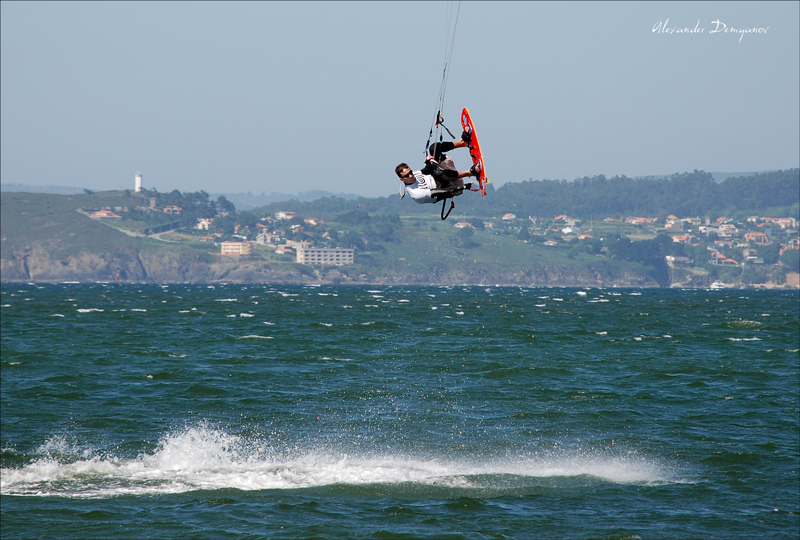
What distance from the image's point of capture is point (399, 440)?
2489cm

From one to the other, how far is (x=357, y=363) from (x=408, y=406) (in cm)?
1069

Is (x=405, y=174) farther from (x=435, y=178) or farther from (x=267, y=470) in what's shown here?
(x=267, y=470)

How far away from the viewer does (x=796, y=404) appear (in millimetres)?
30250

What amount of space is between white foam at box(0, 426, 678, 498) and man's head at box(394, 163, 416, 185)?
9632mm

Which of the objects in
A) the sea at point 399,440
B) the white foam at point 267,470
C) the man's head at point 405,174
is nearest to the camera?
the man's head at point 405,174

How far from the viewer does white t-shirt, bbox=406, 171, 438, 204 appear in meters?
14.2

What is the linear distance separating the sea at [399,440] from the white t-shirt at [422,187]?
24.8ft

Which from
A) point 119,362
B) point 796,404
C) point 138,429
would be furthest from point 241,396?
point 796,404

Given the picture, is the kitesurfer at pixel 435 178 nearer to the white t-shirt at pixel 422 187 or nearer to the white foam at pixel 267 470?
the white t-shirt at pixel 422 187

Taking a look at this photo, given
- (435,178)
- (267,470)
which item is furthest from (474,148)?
(267,470)

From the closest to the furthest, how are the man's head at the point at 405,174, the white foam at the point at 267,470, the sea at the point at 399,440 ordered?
the man's head at the point at 405,174 → the sea at the point at 399,440 → the white foam at the point at 267,470

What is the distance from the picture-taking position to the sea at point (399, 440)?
18.1 m

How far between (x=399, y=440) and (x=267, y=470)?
188 inches

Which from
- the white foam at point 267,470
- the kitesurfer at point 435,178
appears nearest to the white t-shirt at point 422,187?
the kitesurfer at point 435,178
